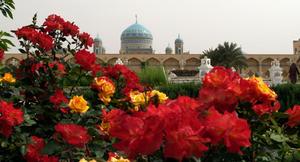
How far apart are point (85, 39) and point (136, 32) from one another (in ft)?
175

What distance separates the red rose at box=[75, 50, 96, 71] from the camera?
292cm

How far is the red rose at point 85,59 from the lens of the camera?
292 centimetres

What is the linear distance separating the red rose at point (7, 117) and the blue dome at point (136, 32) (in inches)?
2120

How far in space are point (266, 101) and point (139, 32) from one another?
55111mm

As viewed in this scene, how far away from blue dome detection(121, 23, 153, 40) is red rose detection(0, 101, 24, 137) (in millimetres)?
53860

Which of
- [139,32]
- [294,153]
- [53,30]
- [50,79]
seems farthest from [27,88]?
[139,32]

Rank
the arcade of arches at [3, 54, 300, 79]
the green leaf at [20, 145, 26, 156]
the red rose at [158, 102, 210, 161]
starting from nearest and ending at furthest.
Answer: the red rose at [158, 102, 210, 161] < the green leaf at [20, 145, 26, 156] < the arcade of arches at [3, 54, 300, 79]

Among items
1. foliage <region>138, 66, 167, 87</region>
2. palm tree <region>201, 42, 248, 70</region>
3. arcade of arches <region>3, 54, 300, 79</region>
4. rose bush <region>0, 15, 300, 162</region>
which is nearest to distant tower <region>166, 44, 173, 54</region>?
arcade of arches <region>3, 54, 300, 79</region>

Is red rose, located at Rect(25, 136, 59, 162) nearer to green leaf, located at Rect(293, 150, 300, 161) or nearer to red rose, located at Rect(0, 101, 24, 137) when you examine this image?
red rose, located at Rect(0, 101, 24, 137)

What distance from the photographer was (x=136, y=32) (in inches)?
2216

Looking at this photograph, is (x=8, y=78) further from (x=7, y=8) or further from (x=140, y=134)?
(x=140, y=134)

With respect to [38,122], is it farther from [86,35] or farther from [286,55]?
[286,55]

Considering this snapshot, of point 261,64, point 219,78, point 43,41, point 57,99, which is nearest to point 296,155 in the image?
point 219,78

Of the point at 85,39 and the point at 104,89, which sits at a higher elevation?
the point at 85,39
